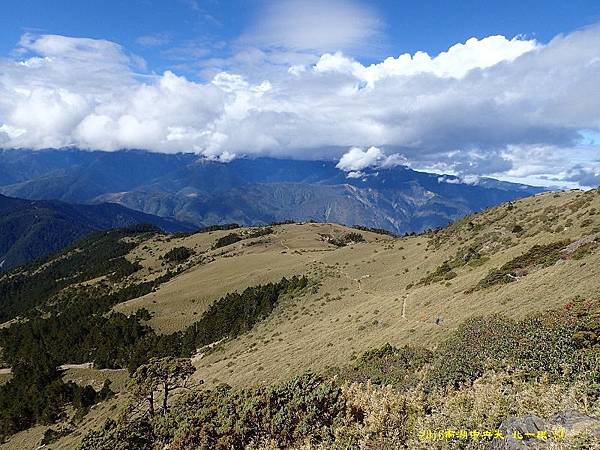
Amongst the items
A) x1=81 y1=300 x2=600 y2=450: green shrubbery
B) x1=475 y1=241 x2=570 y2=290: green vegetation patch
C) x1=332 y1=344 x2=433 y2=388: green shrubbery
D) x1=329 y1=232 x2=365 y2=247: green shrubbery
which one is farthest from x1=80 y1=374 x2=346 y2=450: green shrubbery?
x1=329 y1=232 x2=365 y2=247: green shrubbery

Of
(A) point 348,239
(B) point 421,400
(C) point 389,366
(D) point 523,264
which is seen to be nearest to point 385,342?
(C) point 389,366

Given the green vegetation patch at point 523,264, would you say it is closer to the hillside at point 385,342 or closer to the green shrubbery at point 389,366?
the hillside at point 385,342

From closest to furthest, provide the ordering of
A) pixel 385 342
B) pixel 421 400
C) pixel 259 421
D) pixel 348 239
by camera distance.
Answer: pixel 421 400 → pixel 259 421 → pixel 385 342 → pixel 348 239

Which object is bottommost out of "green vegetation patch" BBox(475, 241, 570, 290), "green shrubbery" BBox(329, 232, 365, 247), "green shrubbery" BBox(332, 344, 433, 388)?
"green shrubbery" BBox(329, 232, 365, 247)

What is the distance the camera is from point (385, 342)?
3102cm

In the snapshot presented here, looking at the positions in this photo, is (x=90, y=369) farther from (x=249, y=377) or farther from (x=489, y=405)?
(x=489, y=405)

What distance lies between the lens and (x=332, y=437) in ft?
48.6

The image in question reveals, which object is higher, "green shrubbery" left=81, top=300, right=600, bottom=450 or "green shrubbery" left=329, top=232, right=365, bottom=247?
"green shrubbery" left=81, top=300, right=600, bottom=450

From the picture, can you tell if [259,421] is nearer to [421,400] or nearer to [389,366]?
[421,400]

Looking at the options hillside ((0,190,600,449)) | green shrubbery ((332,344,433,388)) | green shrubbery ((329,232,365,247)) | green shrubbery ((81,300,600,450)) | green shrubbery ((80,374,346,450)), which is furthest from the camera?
green shrubbery ((329,232,365,247))

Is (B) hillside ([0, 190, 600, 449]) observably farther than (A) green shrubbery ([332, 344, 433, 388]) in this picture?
No

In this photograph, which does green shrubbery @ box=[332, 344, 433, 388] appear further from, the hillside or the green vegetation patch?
the green vegetation patch

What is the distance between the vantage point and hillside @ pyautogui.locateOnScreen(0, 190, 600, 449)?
13.9 metres

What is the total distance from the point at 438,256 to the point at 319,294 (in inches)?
769
